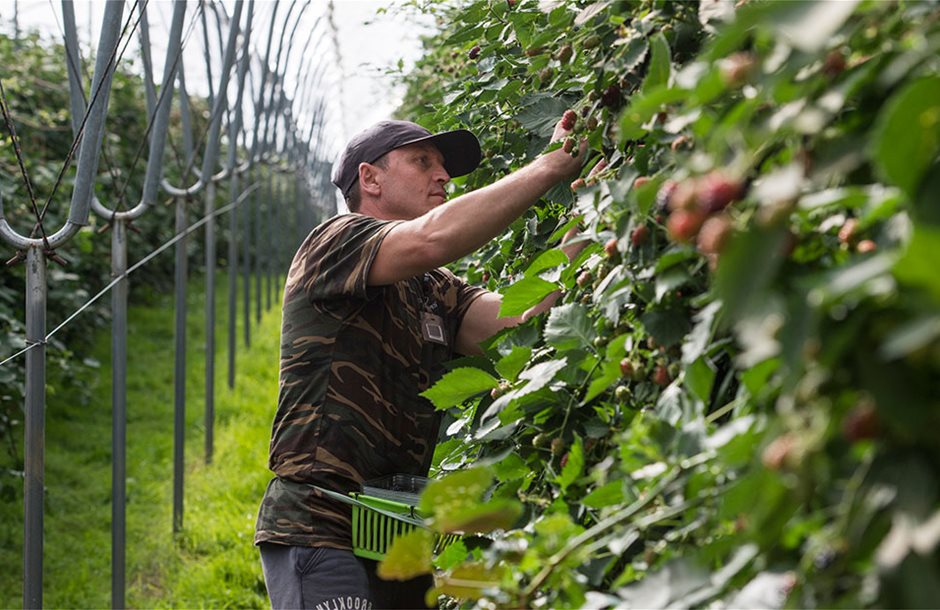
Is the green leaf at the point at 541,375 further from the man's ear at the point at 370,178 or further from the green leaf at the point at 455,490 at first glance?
the man's ear at the point at 370,178

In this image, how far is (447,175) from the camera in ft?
9.25

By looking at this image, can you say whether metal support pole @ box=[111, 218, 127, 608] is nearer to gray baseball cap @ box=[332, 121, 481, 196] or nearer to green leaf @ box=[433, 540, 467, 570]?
gray baseball cap @ box=[332, 121, 481, 196]

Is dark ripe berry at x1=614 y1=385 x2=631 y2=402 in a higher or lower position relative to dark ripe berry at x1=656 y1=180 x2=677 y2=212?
lower

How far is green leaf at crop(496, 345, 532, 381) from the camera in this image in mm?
1616

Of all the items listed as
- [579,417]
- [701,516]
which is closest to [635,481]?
[701,516]

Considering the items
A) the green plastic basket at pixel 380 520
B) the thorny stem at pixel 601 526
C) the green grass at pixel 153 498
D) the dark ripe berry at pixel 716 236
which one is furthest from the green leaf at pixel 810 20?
the green grass at pixel 153 498

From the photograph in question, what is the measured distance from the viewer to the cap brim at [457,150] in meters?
2.74

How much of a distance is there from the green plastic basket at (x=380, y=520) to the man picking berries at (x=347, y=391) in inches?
3.9

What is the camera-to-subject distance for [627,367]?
1.29m

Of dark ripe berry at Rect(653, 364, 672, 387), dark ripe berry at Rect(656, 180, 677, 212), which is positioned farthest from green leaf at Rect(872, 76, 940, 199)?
dark ripe berry at Rect(653, 364, 672, 387)


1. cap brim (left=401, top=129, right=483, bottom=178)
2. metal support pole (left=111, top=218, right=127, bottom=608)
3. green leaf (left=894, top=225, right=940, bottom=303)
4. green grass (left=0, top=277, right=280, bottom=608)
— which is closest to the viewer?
green leaf (left=894, top=225, right=940, bottom=303)

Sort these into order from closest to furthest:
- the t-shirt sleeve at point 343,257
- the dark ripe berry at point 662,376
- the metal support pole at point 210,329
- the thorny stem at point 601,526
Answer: the thorny stem at point 601,526 < the dark ripe berry at point 662,376 < the t-shirt sleeve at point 343,257 < the metal support pole at point 210,329

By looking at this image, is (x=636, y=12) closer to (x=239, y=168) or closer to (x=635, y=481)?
(x=635, y=481)

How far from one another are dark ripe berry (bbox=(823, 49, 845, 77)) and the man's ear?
1998 millimetres
